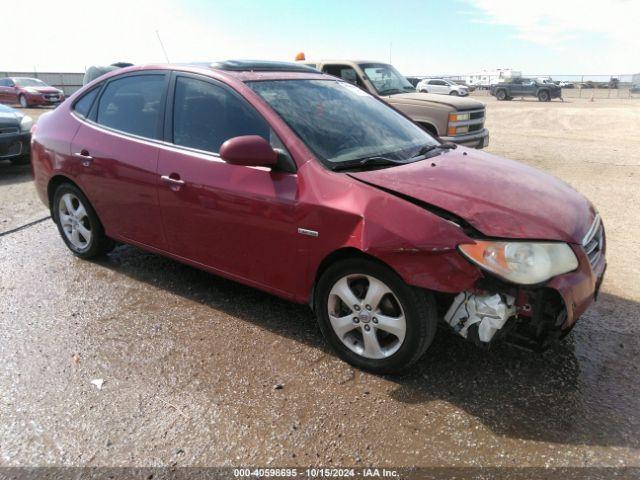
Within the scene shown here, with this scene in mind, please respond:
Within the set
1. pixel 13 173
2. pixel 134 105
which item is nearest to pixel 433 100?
pixel 134 105

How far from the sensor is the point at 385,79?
9.65 metres

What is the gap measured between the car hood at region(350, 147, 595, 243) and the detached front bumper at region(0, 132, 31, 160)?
318 inches

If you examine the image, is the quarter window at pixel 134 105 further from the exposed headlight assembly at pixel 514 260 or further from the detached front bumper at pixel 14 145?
the detached front bumper at pixel 14 145

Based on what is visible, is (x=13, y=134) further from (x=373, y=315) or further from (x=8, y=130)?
(x=373, y=315)

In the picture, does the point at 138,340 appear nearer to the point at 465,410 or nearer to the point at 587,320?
the point at 465,410

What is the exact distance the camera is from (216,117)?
356 centimetres

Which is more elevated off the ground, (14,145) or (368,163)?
(368,163)

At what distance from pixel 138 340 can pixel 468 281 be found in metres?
2.21

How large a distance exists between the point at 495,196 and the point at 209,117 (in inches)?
78.7

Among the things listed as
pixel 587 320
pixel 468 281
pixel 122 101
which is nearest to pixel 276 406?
pixel 468 281

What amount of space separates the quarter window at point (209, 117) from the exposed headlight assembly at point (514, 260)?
1432 mm

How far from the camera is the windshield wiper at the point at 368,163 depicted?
310cm

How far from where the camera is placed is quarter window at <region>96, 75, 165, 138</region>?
155 inches

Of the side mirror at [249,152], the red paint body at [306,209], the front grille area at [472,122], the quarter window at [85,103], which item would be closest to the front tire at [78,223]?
the red paint body at [306,209]
